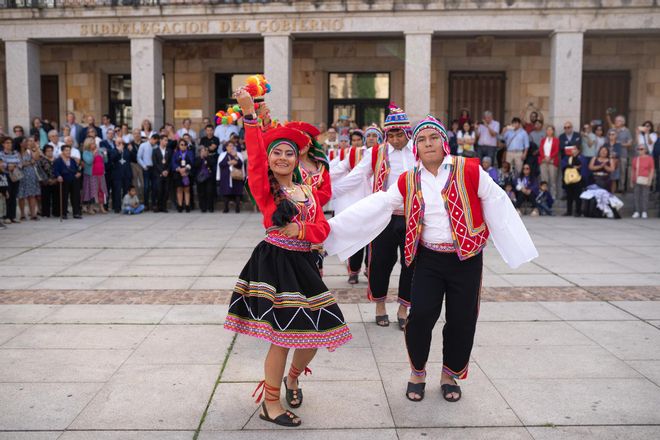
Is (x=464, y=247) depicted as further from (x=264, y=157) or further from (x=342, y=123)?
(x=342, y=123)

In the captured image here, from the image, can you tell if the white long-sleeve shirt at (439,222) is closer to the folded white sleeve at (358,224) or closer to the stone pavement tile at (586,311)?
the folded white sleeve at (358,224)

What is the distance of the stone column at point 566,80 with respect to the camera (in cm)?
1691

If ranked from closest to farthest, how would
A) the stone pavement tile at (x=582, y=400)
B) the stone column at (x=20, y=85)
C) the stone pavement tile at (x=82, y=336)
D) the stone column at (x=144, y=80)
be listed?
the stone pavement tile at (x=582, y=400) → the stone pavement tile at (x=82, y=336) → the stone column at (x=144, y=80) → the stone column at (x=20, y=85)

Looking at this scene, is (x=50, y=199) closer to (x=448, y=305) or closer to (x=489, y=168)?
(x=489, y=168)

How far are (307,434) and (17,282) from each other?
542cm

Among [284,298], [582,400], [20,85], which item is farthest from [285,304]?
[20,85]

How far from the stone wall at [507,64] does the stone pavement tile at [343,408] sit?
643 inches

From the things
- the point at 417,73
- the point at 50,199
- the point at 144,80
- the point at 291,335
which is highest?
the point at 417,73

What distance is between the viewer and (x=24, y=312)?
6340 mm

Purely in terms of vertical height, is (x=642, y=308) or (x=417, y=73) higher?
(x=417, y=73)

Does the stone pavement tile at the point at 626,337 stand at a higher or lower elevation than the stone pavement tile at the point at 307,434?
higher

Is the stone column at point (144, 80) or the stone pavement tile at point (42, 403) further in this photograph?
the stone column at point (144, 80)

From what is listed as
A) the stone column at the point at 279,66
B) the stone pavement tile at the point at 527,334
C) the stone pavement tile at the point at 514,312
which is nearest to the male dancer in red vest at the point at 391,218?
the stone pavement tile at the point at 527,334

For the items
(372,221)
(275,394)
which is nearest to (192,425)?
(275,394)
